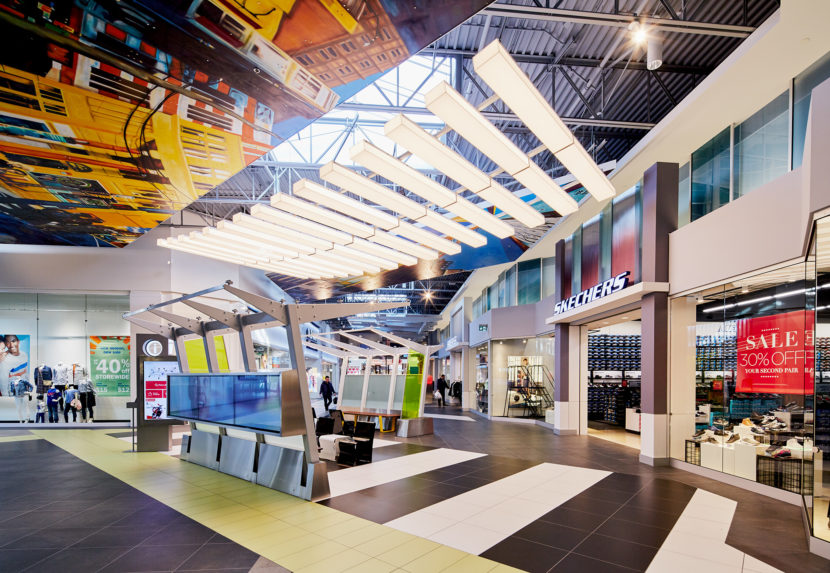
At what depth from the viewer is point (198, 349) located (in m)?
13.1

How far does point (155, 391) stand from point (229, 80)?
7254 millimetres

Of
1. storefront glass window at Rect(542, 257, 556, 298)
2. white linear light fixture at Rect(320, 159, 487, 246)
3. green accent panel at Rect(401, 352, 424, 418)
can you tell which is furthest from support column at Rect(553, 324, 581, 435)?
white linear light fixture at Rect(320, 159, 487, 246)

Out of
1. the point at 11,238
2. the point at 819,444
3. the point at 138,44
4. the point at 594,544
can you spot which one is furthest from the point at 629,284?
the point at 11,238

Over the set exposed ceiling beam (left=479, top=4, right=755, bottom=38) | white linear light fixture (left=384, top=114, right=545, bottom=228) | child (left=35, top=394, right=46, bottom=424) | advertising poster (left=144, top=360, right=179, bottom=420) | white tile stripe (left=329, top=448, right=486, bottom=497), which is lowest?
child (left=35, top=394, right=46, bottom=424)

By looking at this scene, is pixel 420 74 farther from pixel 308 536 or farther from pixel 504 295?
pixel 504 295

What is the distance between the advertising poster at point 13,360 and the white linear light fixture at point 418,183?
15.7 meters

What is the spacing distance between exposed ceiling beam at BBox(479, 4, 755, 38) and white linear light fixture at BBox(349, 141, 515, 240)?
219 cm

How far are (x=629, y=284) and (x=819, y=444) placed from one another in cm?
600

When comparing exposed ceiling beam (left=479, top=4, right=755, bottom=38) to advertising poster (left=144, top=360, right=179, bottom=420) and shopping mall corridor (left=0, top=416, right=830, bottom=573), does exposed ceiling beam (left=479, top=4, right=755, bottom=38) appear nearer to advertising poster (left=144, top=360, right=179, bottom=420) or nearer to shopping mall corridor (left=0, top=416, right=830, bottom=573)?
shopping mall corridor (left=0, top=416, right=830, bottom=573)

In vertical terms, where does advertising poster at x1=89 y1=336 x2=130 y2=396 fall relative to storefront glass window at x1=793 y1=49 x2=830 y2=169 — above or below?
below

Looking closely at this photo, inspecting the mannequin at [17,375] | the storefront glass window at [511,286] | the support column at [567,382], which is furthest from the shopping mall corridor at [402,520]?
the storefront glass window at [511,286]

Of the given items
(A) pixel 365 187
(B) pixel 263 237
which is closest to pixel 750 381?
(A) pixel 365 187

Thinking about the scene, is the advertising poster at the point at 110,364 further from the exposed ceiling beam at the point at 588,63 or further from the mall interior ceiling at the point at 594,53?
the exposed ceiling beam at the point at 588,63

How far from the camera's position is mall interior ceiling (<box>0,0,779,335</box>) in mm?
4645
